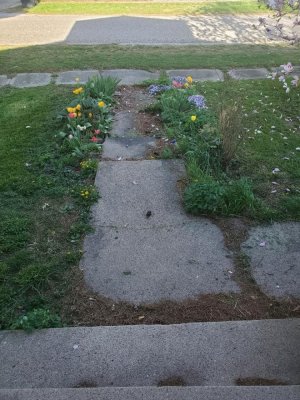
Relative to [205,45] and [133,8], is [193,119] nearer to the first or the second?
[205,45]

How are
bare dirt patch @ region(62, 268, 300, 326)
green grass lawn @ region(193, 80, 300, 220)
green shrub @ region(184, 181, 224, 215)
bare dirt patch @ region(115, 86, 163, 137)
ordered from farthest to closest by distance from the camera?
1. bare dirt patch @ region(115, 86, 163, 137)
2. green grass lawn @ region(193, 80, 300, 220)
3. green shrub @ region(184, 181, 224, 215)
4. bare dirt patch @ region(62, 268, 300, 326)

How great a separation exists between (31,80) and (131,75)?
1502 millimetres

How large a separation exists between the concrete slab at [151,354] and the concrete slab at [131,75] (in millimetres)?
4561

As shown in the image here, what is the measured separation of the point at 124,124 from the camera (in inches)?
199

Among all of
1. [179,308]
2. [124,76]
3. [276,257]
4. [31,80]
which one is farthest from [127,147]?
[31,80]

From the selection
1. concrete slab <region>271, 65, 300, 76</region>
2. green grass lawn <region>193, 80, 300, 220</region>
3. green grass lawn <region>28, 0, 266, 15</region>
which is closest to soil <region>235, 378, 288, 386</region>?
green grass lawn <region>193, 80, 300, 220</region>

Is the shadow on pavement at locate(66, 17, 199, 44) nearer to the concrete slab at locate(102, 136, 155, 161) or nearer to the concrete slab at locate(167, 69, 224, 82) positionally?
the concrete slab at locate(167, 69, 224, 82)

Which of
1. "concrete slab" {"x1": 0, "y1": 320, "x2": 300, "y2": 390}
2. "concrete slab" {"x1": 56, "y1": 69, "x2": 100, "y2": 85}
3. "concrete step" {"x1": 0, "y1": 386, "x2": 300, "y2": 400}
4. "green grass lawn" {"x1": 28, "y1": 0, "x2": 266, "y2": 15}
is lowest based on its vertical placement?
"green grass lawn" {"x1": 28, "y1": 0, "x2": 266, "y2": 15}

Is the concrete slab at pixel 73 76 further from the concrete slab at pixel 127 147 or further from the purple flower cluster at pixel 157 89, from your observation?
the concrete slab at pixel 127 147

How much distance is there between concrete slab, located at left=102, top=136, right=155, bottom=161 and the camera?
173 inches

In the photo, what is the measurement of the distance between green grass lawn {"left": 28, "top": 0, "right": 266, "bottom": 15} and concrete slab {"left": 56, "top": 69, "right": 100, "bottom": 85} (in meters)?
4.66

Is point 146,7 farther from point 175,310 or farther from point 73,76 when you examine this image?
point 175,310

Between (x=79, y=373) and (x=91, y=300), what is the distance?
64cm

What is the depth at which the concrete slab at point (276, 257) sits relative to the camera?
284 centimetres
